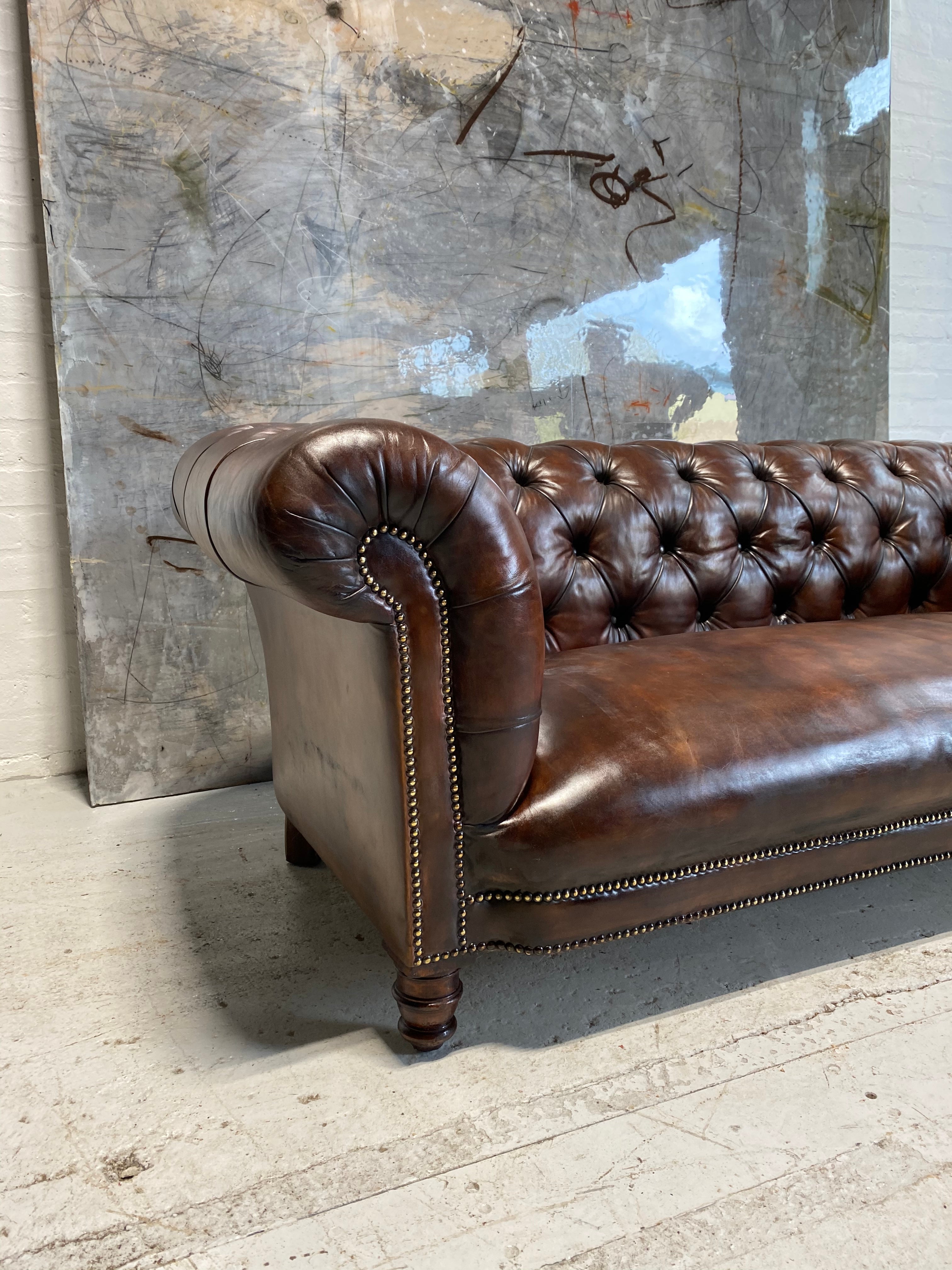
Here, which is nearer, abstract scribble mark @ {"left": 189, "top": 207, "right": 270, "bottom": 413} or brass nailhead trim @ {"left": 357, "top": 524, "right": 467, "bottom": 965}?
brass nailhead trim @ {"left": 357, "top": 524, "right": 467, "bottom": 965}

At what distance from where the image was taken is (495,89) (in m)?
2.25

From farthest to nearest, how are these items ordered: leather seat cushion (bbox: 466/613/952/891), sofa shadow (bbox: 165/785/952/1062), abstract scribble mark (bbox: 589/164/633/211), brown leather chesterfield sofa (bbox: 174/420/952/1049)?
abstract scribble mark (bbox: 589/164/633/211), sofa shadow (bbox: 165/785/952/1062), leather seat cushion (bbox: 466/613/952/891), brown leather chesterfield sofa (bbox: 174/420/952/1049)

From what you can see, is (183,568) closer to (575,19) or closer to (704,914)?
(704,914)

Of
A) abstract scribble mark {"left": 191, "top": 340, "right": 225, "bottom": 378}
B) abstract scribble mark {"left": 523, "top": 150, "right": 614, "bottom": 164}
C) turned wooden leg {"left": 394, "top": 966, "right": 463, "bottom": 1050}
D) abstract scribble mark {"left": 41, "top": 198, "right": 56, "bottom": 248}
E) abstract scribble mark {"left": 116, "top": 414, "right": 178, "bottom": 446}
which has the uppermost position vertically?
abstract scribble mark {"left": 523, "top": 150, "right": 614, "bottom": 164}

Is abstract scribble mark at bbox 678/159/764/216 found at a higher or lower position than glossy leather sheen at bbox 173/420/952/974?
higher

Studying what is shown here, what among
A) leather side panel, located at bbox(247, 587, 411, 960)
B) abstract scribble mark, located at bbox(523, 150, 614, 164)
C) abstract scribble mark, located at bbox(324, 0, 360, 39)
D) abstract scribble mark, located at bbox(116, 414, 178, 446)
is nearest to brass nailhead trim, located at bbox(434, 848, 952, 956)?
leather side panel, located at bbox(247, 587, 411, 960)

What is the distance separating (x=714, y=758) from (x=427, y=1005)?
47 centimetres

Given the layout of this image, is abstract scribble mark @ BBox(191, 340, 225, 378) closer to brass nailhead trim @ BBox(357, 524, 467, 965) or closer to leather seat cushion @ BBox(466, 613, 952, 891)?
leather seat cushion @ BBox(466, 613, 952, 891)

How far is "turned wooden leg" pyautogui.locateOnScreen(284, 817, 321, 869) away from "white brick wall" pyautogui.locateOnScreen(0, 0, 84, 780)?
817mm

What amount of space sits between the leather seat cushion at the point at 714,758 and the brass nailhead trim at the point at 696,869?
1cm

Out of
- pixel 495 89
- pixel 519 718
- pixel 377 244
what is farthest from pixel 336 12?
pixel 519 718

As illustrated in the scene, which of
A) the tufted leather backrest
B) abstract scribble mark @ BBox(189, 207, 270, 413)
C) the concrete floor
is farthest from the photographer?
abstract scribble mark @ BBox(189, 207, 270, 413)

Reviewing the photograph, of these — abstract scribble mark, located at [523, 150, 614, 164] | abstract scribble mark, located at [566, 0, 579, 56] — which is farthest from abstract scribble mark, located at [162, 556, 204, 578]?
abstract scribble mark, located at [566, 0, 579, 56]

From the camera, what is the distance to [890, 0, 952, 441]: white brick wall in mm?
2980
